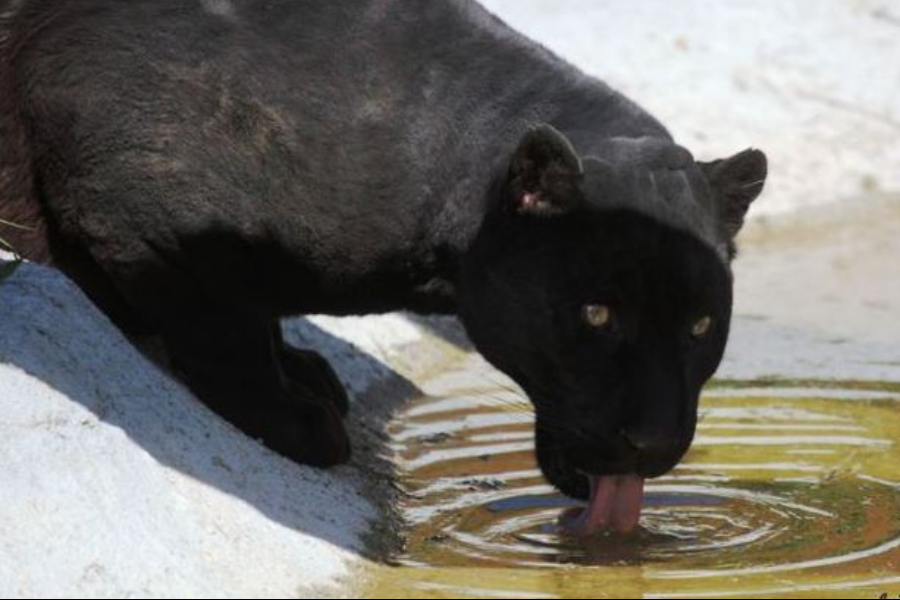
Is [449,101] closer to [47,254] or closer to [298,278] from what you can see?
[298,278]

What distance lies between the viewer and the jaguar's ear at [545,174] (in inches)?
217

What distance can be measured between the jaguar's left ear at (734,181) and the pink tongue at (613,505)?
2.37ft

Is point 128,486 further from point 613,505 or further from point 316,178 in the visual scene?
point 613,505

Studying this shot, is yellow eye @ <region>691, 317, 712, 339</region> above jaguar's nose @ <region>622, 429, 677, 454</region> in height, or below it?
above

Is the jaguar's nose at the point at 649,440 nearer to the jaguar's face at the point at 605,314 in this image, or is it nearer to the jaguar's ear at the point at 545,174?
the jaguar's face at the point at 605,314

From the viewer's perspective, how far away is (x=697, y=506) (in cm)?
620

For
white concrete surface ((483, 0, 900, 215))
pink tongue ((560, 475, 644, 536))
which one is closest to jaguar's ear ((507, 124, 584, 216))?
pink tongue ((560, 475, 644, 536))

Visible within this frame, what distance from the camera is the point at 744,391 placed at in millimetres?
7797

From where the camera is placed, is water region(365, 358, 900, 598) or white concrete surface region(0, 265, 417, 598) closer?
white concrete surface region(0, 265, 417, 598)

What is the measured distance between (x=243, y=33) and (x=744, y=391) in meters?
2.53

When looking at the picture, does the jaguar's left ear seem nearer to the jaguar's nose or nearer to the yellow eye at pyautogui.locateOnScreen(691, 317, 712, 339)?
the yellow eye at pyautogui.locateOnScreen(691, 317, 712, 339)

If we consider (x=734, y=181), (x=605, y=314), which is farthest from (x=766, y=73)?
(x=605, y=314)

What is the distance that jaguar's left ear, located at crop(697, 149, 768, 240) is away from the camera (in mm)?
5809

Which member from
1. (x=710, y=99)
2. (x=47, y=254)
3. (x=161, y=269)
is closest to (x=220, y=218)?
(x=161, y=269)
